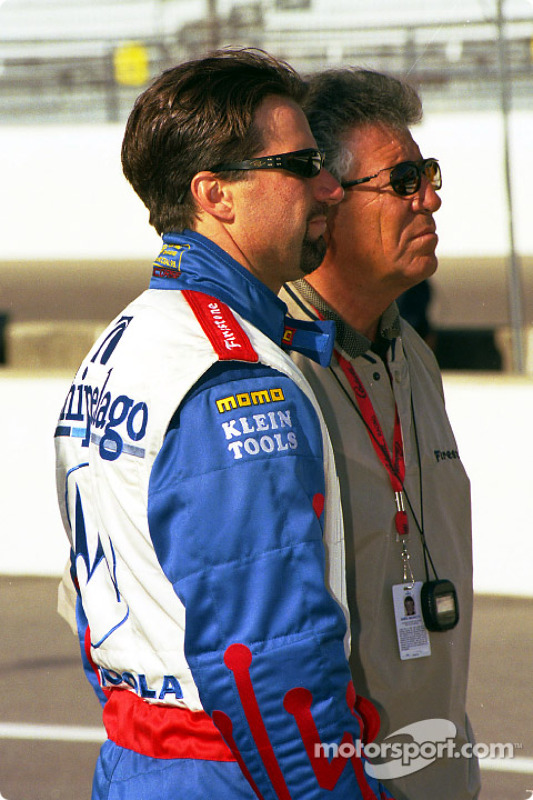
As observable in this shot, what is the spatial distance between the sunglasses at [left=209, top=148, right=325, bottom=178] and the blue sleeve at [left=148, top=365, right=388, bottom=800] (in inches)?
18.5

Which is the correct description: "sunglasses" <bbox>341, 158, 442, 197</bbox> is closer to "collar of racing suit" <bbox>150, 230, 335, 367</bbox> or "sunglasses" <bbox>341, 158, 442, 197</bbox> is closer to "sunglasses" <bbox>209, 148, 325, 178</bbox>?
"sunglasses" <bbox>209, 148, 325, 178</bbox>

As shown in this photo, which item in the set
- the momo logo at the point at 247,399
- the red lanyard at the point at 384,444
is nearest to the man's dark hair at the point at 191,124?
the momo logo at the point at 247,399

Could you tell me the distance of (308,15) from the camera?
10797mm

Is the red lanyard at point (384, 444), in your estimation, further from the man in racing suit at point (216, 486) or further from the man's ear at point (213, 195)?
the man's ear at point (213, 195)

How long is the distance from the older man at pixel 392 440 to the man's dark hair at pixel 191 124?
0.46 metres

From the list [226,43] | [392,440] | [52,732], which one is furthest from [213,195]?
[226,43]

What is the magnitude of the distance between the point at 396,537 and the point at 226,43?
10.3 meters

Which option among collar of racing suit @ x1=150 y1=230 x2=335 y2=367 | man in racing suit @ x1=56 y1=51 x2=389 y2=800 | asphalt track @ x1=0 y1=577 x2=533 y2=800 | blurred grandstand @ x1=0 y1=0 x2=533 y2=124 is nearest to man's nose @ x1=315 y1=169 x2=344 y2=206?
man in racing suit @ x1=56 y1=51 x2=389 y2=800

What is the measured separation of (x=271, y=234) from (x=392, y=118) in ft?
2.38

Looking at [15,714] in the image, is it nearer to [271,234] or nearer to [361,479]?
[361,479]

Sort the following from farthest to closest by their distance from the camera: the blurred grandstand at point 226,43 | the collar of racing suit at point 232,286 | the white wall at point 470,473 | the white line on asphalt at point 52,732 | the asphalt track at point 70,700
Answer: the blurred grandstand at point 226,43 < the white wall at point 470,473 < the white line on asphalt at point 52,732 < the asphalt track at point 70,700 < the collar of racing suit at point 232,286

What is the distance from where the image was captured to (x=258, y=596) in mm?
1321

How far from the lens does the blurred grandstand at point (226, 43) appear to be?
963 centimetres

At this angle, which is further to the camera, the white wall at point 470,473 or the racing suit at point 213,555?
the white wall at point 470,473
